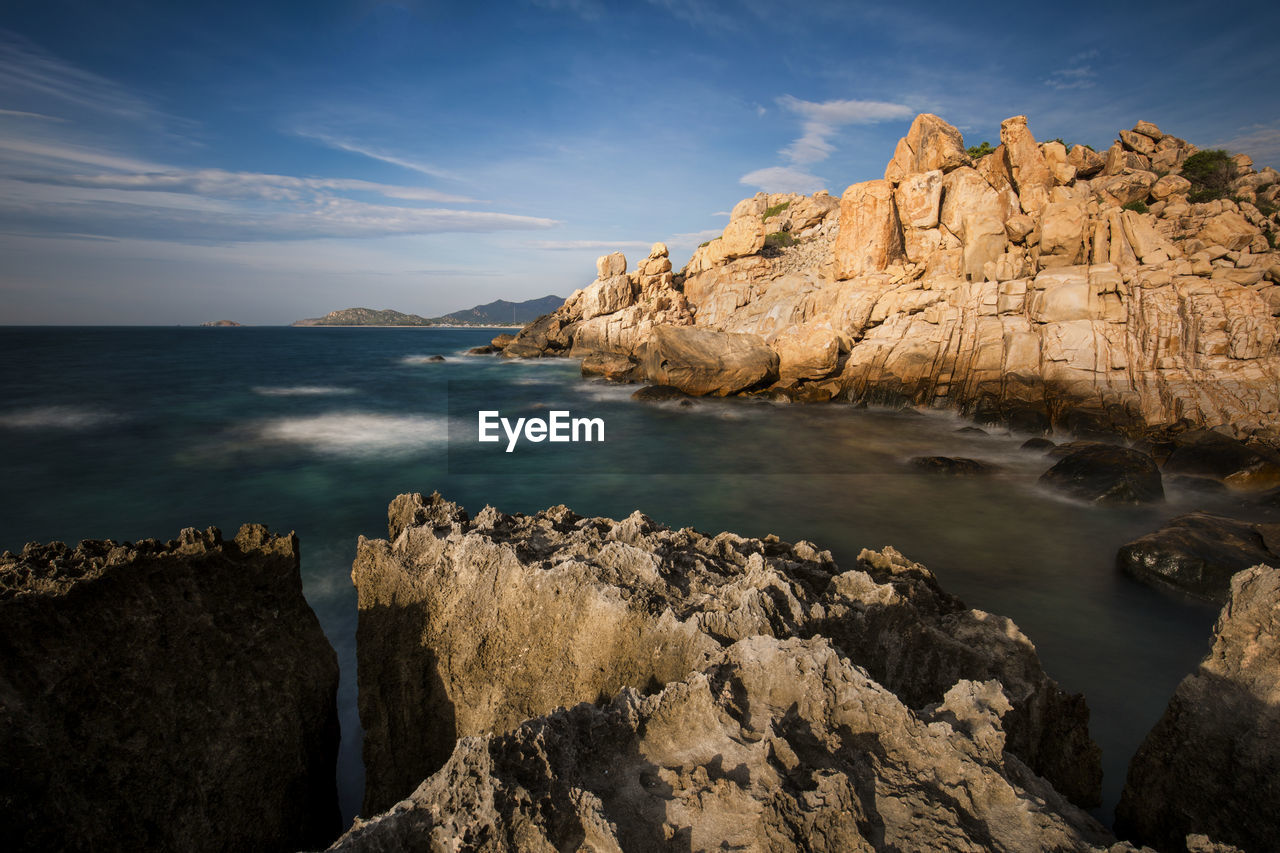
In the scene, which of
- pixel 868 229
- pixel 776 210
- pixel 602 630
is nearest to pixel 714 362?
pixel 868 229

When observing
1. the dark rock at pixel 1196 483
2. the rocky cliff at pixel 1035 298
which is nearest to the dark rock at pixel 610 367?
the rocky cliff at pixel 1035 298

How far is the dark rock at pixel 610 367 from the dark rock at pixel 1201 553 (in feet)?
78.5

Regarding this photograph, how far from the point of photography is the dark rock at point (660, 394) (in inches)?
950

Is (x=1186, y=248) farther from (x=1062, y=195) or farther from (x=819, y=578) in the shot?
(x=819, y=578)

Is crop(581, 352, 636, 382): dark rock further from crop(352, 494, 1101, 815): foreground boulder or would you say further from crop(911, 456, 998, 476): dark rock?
crop(352, 494, 1101, 815): foreground boulder

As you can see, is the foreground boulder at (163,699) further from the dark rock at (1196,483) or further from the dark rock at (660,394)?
the dark rock at (660,394)

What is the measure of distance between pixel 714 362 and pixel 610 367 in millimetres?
10069

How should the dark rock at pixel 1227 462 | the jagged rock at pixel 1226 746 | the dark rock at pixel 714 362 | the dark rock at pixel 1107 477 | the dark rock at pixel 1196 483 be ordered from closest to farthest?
1. the jagged rock at pixel 1226 746
2. the dark rock at pixel 1107 477
3. the dark rock at pixel 1227 462
4. the dark rock at pixel 1196 483
5. the dark rock at pixel 714 362

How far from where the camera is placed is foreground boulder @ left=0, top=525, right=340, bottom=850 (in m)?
3.07

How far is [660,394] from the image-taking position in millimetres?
24312

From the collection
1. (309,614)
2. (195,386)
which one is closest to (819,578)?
(309,614)

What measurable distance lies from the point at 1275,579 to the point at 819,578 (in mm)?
2532

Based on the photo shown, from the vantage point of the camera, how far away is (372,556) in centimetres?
452

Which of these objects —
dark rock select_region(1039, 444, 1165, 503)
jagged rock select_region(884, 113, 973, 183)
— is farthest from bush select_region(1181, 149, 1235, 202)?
dark rock select_region(1039, 444, 1165, 503)
